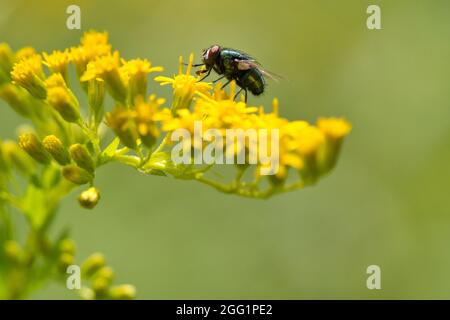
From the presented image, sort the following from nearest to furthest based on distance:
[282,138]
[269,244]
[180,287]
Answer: [282,138] → [180,287] → [269,244]

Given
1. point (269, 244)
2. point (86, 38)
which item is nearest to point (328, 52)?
point (269, 244)

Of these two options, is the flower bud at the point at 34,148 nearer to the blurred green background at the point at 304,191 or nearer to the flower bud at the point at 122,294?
the flower bud at the point at 122,294

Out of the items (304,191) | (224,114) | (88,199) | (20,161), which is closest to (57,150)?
(88,199)

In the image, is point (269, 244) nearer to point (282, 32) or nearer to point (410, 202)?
point (410, 202)

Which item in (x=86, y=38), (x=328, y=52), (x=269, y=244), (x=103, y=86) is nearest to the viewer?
(x=103, y=86)

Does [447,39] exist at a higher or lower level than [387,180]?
higher

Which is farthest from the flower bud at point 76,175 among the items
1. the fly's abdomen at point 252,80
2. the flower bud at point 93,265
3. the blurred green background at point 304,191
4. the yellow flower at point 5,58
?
the blurred green background at point 304,191
